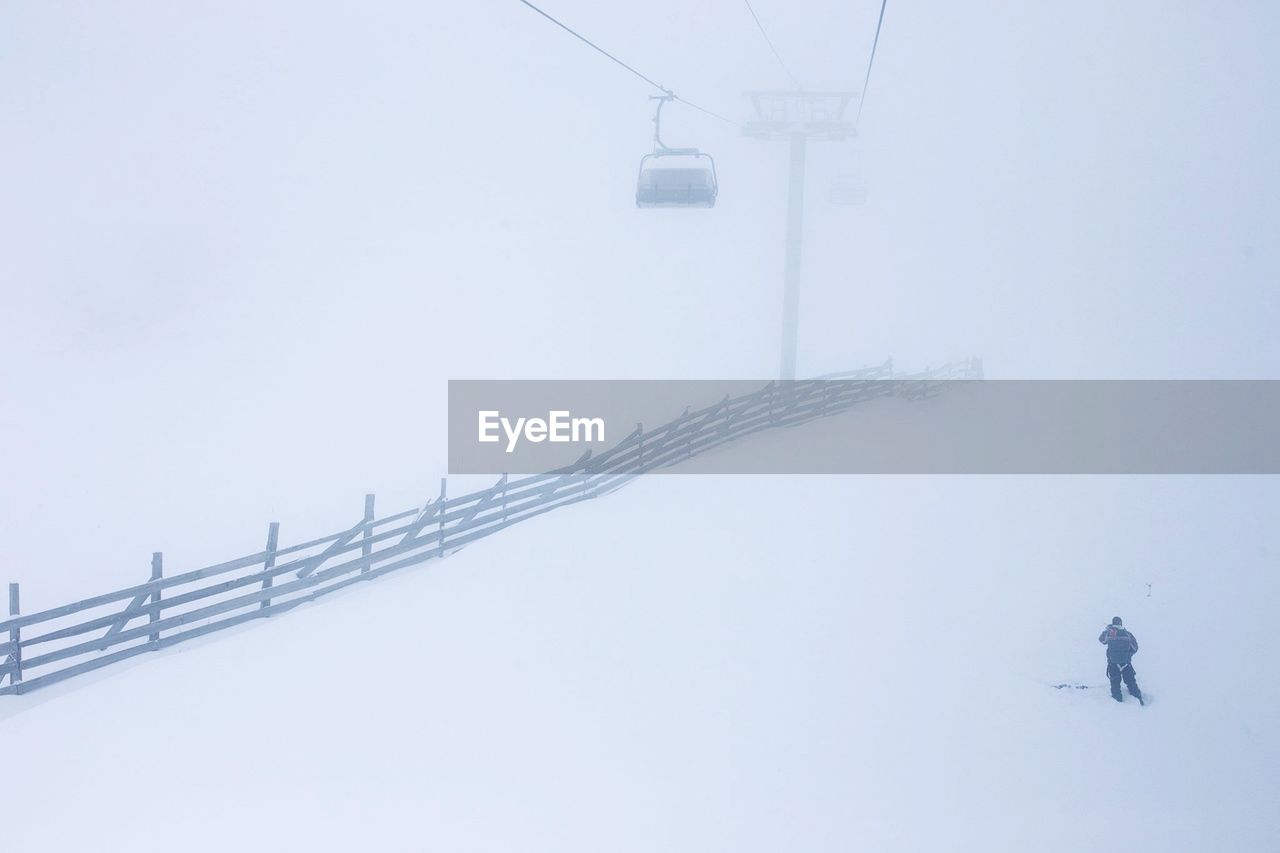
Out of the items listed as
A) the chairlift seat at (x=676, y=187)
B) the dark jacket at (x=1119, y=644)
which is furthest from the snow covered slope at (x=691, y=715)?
the chairlift seat at (x=676, y=187)

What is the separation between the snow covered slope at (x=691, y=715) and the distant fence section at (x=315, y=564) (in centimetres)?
35

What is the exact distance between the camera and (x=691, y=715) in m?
9.82

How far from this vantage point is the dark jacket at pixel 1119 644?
10.1 meters

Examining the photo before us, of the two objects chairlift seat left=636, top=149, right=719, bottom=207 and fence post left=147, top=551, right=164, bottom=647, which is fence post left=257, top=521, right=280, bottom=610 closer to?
fence post left=147, top=551, right=164, bottom=647

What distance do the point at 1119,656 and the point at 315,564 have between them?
34.4ft

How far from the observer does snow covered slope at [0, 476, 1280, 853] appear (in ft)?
27.3

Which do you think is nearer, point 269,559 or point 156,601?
point 156,601

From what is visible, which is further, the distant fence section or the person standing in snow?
the person standing in snow

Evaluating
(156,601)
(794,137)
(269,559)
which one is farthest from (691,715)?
(794,137)

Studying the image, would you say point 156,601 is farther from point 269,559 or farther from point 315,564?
point 315,564

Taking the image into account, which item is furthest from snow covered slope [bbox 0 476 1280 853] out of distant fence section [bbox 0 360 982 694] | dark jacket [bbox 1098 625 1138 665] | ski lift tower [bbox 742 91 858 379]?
ski lift tower [bbox 742 91 858 379]

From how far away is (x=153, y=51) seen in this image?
109375 millimetres

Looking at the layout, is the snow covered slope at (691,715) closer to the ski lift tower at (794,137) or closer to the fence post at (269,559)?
the fence post at (269,559)

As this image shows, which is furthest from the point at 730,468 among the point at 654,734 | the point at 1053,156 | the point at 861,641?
the point at 1053,156
